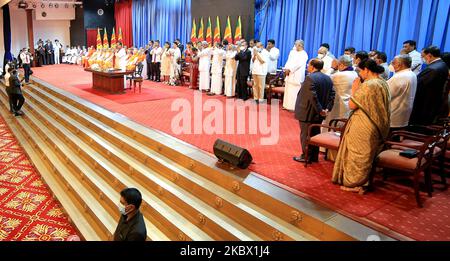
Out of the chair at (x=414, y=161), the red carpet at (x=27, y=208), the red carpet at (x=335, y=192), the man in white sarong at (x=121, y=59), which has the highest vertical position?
the man in white sarong at (x=121, y=59)

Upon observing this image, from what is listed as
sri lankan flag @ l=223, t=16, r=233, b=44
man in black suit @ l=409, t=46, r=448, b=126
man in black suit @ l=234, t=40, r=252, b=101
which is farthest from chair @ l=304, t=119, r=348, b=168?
sri lankan flag @ l=223, t=16, r=233, b=44

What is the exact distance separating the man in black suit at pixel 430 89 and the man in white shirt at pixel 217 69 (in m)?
5.65

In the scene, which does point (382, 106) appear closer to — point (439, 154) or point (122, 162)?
point (439, 154)

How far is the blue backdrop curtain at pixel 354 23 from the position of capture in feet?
21.3

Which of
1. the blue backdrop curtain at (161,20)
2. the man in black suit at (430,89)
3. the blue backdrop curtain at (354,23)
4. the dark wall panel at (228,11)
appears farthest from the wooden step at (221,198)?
the blue backdrop curtain at (161,20)

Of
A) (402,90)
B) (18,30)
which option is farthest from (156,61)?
(18,30)

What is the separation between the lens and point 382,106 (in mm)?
3436

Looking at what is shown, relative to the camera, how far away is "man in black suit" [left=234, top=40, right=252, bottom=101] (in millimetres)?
8344

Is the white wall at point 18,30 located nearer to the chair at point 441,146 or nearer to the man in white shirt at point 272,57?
the man in white shirt at point 272,57

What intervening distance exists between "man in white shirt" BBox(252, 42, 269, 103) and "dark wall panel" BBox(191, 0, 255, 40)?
218cm

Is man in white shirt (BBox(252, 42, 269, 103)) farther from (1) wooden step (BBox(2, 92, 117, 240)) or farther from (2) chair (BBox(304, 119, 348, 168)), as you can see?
(1) wooden step (BBox(2, 92, 117, 240))

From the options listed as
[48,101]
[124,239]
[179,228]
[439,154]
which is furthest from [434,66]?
[48,101]

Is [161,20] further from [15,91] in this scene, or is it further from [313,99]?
[313,99]

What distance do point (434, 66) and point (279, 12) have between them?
5601mm
